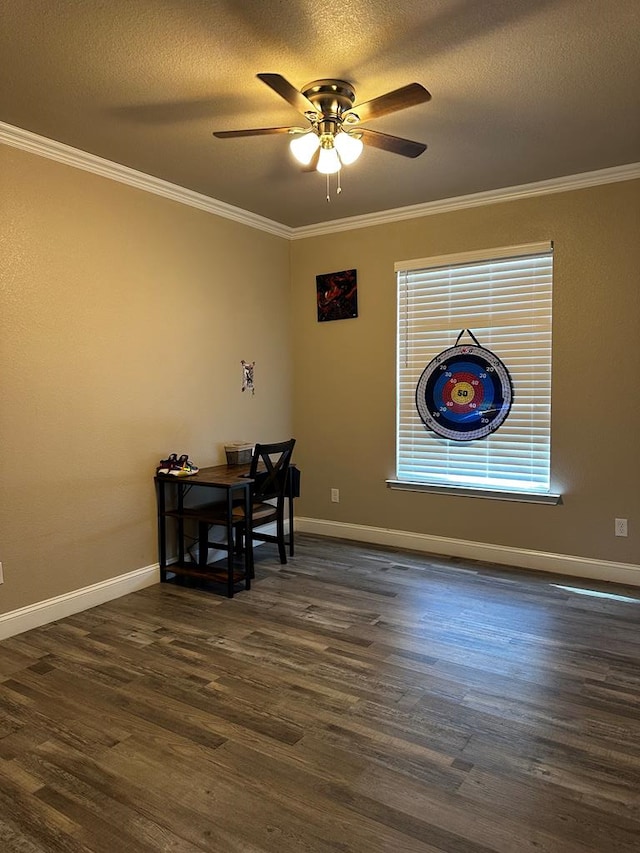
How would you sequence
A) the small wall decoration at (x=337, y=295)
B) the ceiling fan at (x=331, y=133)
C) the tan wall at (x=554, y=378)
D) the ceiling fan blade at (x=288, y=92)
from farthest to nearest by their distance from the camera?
the small wall decoration at (x=337, y=295) < the tan wall at (x=554, y=378) < the ceiling fan at (x=331, y=133) < the ceiling fan blade at (x=288, y=92)

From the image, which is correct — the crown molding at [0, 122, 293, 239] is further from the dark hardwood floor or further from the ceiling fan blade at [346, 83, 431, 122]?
the dark hardwood floor


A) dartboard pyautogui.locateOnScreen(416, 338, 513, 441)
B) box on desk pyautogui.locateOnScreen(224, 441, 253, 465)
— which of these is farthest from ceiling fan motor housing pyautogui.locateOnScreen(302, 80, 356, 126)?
box on desk pyautogui.locateOnScreen(224, 441, 253, 465)

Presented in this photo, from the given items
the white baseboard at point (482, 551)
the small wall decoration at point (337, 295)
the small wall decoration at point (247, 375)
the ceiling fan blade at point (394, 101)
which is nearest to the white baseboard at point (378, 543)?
the white baseboard at point (482, 551)

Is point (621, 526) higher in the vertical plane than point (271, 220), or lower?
lower

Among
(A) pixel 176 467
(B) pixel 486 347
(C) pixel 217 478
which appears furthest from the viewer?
(B) pixel 486 347

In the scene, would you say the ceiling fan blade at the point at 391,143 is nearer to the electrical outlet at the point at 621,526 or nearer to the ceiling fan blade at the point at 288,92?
the ceiling fan blade at the point at 288,92

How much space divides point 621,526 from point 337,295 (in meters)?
2.63

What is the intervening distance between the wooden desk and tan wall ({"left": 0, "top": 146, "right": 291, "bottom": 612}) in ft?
0.30

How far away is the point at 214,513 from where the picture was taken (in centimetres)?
366

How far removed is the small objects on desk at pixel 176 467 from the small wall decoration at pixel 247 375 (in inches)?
35.3

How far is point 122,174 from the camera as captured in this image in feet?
11.3

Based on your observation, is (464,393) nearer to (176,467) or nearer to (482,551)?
(482,551)

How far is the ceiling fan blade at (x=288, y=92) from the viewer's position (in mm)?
2027

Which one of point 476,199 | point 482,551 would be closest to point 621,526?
point 482,551
